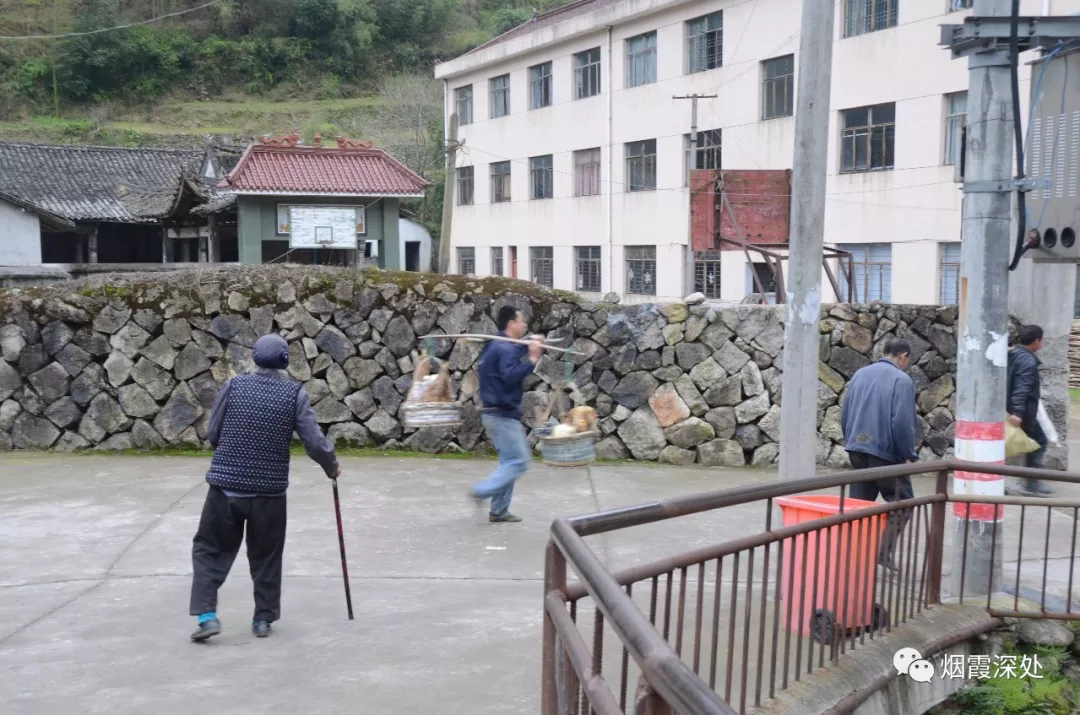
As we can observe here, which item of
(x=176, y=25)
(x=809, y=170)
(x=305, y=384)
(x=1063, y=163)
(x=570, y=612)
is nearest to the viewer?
(x=570, y=612)

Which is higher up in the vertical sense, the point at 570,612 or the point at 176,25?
the point at 176,25

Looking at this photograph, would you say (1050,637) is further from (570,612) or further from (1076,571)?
(570,612)

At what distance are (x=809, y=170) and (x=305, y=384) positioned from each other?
5.88m

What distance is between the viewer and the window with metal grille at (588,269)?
3416 cm

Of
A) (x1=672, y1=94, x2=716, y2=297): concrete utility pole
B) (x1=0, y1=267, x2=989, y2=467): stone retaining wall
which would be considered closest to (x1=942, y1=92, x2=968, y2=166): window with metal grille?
(x1=672, y1=94, x2=716, y2=297): concrete utility pole

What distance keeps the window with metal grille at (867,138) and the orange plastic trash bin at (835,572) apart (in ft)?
66.7

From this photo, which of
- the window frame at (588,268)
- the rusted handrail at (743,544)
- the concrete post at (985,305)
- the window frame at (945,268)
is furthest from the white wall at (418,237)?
the rusted handrail at (743,544)

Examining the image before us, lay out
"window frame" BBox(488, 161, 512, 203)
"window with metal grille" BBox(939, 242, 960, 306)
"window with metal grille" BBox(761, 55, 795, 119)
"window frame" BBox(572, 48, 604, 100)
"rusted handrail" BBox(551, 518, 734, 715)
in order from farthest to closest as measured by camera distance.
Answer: "window frame" BBox(488, 161, 512, 203)
"window frame" BBox(572, 48, 604, 100)
"window with metal grille" BBox(761, 55, 795, 119)
"window with metal grille" BBox(939, 242, 960, 306)
"rusted handrail" BBox(551, 518, 734, 715)

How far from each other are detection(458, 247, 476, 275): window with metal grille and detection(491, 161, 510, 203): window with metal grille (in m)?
2.73

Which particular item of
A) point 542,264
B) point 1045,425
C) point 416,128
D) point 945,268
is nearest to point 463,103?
point 542,264

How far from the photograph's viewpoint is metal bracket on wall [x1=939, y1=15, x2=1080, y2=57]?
5.98m

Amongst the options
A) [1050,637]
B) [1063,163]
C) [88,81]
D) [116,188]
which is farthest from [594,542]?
[88,81]

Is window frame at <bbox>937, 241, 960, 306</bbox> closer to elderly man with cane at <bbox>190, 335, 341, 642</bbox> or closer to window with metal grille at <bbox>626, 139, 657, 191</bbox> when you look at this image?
window with metal grille at <bbox>626, 139, 657, 191</bbox>

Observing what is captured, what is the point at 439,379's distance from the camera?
27.5 ft
